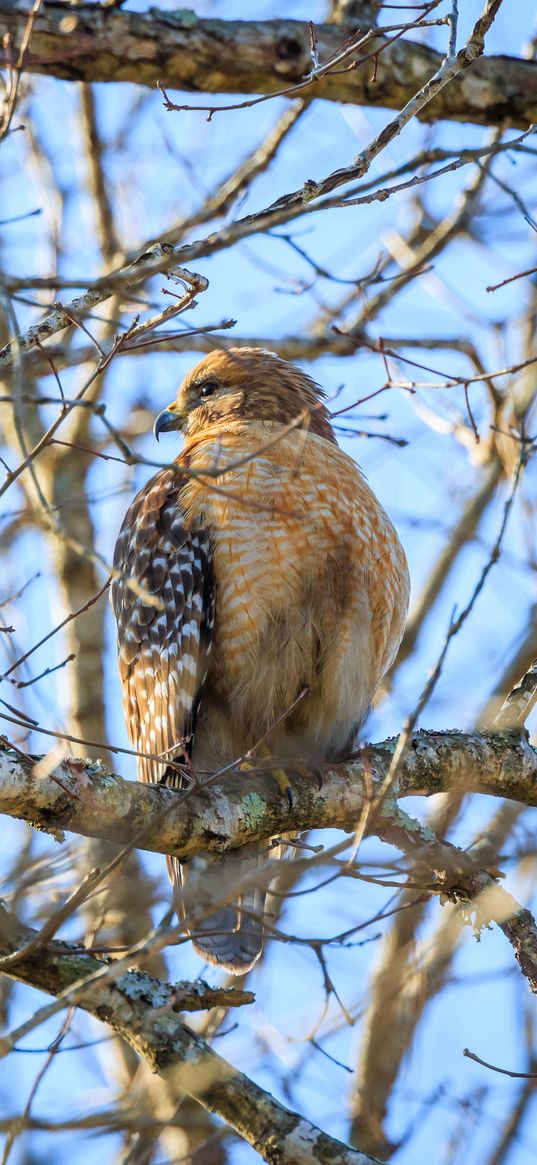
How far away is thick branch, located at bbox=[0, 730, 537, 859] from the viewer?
3.48 m

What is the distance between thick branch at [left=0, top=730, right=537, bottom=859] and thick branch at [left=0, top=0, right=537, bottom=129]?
2612 mm

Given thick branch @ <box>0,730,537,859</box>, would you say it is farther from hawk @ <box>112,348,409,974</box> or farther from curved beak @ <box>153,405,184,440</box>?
curved beak @ <box>153,405,184,440</box>

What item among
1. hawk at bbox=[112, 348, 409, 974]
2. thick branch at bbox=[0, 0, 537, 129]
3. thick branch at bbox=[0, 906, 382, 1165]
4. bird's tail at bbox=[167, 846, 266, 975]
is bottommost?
thick branch at bbox=[0, 906, 382, 1165]

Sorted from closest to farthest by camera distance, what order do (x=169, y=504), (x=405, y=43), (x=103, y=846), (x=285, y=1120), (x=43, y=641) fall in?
(x=43, y=641), (x=285, y=1120), (x=103, y=846), (x=169, y=504), (x=405, y=43)

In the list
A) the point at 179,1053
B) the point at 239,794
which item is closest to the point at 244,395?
the point at 239,794

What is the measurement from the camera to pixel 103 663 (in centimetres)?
761

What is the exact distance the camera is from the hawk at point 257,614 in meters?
4.59

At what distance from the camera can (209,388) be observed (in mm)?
5723

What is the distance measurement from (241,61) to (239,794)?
305 cm

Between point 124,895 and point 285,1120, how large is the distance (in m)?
0.85

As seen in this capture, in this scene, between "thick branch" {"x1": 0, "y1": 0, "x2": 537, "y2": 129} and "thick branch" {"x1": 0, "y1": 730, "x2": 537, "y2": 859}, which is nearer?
"thick branch" {"x1": 0, "y1": 730, "x2": 537, "y2": 859}

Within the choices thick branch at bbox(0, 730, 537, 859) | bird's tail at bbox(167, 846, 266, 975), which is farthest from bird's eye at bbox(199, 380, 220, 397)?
bird's tail at bbox(167, 846, 266, 975)

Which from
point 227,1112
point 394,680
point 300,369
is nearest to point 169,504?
point 300,369

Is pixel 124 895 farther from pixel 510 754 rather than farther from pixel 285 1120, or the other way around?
pixel 510 754
